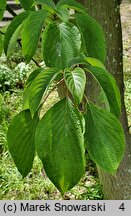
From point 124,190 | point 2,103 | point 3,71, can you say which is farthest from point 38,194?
point 3,71

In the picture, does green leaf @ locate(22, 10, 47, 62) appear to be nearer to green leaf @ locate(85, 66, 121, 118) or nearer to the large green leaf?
the large green leaf

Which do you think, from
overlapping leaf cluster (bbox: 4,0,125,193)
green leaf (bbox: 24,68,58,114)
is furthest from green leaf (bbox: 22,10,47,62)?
green leaf (bbox: 24,68,58,114)

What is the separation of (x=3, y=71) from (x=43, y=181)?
5.53 feet

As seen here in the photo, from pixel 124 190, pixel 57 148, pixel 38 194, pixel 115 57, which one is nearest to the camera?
pixel 57 148

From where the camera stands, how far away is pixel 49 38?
74 centimetres

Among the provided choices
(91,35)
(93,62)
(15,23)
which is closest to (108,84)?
(93,62)

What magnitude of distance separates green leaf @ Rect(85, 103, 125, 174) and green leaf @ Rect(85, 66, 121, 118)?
0.04 metres

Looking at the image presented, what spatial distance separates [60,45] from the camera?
0.74 m

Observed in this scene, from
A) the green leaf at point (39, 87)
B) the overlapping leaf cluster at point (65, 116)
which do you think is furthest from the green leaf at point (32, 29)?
the green leaf at point (39, 87)

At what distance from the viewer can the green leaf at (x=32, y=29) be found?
2.45ft

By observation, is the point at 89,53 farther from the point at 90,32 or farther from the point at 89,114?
the point at 89,114

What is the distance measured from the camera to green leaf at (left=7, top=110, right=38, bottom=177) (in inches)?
28.1

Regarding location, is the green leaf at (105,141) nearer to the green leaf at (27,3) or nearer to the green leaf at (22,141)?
the green leaf at (22,141)

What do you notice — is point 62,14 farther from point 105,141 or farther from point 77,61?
point 105,141
